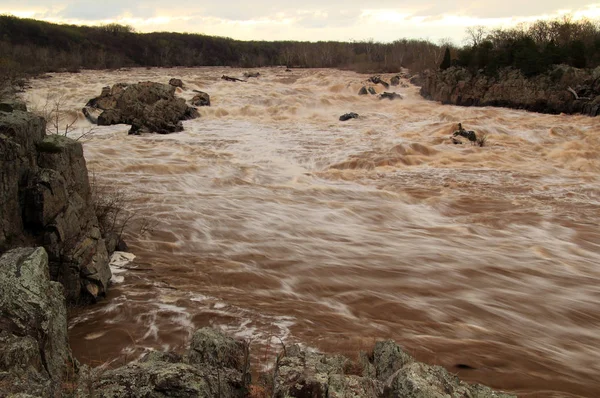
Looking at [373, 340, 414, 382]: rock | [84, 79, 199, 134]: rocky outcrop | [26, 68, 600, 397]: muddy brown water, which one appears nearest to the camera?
[373, 340, 414, 382]: rock

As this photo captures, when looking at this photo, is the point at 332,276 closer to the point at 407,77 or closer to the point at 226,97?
the point at 226,97

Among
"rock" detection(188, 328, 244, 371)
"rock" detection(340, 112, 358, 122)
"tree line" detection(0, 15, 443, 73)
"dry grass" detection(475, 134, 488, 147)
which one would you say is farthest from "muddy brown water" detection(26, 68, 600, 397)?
"tree line" detection(0, 15, 443, 73)

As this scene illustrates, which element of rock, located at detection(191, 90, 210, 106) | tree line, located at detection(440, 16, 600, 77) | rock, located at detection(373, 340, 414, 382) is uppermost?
tree line, located at detection(440, 16, 600, 77)

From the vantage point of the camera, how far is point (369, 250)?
317 inches

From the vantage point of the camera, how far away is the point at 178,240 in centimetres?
788

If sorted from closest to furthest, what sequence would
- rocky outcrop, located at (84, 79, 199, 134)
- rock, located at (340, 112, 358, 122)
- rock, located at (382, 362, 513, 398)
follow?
rock, located at (382, 362, 513, 398) < rocky outcrop, located at (84, 79, 199, 134) < rock, located at (340, 112, 358, 122)

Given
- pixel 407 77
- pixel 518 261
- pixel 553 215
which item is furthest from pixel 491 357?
pixel 407 77

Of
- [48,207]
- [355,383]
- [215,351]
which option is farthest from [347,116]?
[355,383]

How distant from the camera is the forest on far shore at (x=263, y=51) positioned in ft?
94.0

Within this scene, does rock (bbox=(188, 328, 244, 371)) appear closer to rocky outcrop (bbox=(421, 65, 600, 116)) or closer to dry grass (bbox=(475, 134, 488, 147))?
dry grass (bbox=(475, 134, 488, 147))

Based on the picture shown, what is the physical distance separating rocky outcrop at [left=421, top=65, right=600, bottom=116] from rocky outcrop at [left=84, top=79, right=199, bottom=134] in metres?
15.3

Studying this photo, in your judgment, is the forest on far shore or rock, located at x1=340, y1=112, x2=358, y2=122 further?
the forest on far shore

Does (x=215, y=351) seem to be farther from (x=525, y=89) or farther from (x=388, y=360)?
(x=525, y=89)

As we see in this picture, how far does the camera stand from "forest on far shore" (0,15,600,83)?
2864 centimetres
